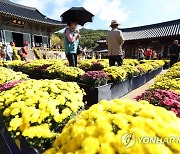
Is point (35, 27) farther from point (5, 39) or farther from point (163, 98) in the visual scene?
point (163, 98)

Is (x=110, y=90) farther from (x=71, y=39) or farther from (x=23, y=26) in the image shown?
(x=23, y=26)

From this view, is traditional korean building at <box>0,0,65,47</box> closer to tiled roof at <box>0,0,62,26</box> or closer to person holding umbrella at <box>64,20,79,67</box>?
tiled roof at <box>0,0,62,26</box>

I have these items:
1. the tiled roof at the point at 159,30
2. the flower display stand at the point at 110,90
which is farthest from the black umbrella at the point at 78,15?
the tiled roof at the point at 159,30

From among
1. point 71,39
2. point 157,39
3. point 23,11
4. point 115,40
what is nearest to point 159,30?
point 157,39

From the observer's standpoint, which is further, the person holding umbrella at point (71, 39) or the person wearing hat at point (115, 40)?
the person wearing hat at point (115, 40)

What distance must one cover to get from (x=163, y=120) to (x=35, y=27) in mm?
21839

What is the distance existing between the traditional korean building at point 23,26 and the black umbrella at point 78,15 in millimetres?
9912

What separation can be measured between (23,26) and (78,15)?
12184 millimetres

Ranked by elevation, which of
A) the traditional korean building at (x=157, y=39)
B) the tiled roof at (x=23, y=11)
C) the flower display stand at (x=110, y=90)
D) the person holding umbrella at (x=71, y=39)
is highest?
the tiled roof at (x=23, y=11)

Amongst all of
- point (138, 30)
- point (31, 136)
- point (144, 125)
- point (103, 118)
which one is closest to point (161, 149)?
point (144, 125)

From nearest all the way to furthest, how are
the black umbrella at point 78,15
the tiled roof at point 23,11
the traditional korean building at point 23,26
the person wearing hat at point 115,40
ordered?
the person wearing hat at point 115,40 → the black umbrella at point 78,15 → the traditional korean building at point 23,26 → the tiled roof at point 23,11

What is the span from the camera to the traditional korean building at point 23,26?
18.2 meters

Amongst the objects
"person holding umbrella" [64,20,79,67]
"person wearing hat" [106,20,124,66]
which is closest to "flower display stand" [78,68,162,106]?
"person wearing hat" [106,20,124,66]

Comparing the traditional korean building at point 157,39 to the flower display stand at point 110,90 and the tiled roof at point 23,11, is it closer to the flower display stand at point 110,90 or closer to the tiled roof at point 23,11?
the tiled roof at point 23,11
